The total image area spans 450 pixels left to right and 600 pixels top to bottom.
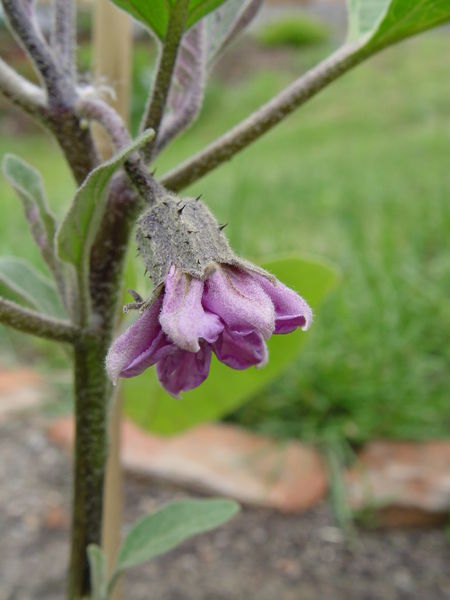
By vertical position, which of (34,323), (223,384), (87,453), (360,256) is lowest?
(360,256)

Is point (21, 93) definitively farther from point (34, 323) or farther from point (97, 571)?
point (97, 571)

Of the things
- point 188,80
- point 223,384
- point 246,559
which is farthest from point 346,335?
point 188,80

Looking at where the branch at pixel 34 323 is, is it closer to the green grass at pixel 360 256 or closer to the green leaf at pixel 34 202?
the green leaf at pixel 34 202

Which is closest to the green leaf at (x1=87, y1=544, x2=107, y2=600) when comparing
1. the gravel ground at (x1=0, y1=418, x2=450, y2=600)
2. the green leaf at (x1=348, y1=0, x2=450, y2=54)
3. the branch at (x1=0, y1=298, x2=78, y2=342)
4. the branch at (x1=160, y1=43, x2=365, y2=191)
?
the branch at (x1=0, y1=298, x2=78, y2=342)

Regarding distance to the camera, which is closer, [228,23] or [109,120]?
[109,120]

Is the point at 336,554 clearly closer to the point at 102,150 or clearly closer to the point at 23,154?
the point at 102,150

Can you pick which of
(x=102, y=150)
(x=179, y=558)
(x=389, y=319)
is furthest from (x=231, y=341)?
(x=389, y=319)

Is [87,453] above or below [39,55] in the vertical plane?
below
